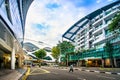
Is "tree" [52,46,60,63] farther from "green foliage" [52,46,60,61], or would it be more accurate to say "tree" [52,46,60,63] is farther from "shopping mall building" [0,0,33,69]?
"shopping mall building" [0,0,33,69]

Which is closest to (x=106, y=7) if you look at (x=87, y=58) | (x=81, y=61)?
(x=87, y=58)

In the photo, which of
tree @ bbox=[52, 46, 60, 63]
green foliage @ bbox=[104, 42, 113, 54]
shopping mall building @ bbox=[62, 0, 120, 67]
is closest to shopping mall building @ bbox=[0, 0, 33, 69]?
shopping mall building @ bbox=[62, 0, 120, 67]

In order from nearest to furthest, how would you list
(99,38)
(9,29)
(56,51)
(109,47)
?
(9,29), (109,47), (99,38), (56,51)

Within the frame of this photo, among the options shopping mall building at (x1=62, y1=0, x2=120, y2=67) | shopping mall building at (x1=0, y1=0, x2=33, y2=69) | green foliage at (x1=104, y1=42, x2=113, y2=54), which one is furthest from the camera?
shopping mall building at (x1=62, y1=0, x2=120, y2=67)

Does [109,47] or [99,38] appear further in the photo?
[99,38]

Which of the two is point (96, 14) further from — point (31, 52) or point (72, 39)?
point (31, 52)

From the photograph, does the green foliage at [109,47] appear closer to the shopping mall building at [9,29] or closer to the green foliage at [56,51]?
the shopping mall building at [9,29]

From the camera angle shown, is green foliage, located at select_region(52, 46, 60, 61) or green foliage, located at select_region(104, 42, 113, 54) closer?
green foliage, located at select_region(104, 42, 113, 54)

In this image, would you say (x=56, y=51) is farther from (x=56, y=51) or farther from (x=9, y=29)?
(x=9, y=29)

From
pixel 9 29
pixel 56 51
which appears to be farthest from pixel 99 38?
pixel 9 29

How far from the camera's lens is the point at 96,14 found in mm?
83188

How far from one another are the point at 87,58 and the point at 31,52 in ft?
325

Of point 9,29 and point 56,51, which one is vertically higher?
point 56,51

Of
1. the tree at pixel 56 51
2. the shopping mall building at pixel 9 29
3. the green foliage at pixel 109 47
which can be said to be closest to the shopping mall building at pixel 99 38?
the green foliage at pixel 109 47
